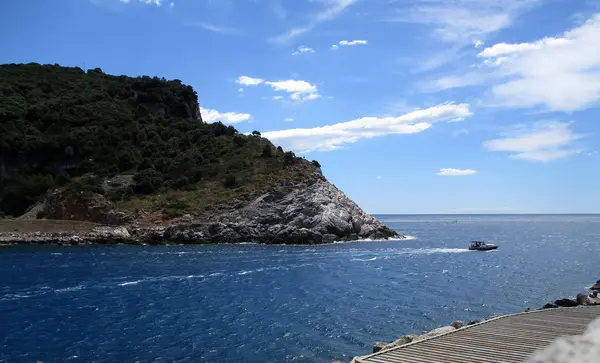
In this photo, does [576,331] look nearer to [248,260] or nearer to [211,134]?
[248,260]

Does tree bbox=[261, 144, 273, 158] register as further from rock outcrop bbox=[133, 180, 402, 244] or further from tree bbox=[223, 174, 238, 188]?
rock outcrop bbox=[133, 180, 402, 244]

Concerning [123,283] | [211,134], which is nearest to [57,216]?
[211,134]

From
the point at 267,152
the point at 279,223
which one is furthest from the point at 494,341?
the point at 267,152

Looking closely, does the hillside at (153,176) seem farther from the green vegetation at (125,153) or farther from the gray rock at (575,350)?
the gray rock at (575,350)

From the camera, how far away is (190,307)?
32375mm

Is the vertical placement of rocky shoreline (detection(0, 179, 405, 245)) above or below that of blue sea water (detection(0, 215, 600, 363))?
above

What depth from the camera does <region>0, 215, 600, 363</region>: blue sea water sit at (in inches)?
926

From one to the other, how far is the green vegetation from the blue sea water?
1015 inches

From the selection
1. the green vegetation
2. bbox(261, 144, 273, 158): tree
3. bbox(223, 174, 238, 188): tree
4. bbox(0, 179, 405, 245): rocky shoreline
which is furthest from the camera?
bbox(261, 144, 273, 158): tree

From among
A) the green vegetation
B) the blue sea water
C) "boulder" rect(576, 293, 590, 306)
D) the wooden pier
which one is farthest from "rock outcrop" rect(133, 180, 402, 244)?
the wooden pier

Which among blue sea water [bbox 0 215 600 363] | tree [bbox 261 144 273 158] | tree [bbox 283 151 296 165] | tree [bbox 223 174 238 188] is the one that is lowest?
blue sea water [bbox 0 215 600 363]

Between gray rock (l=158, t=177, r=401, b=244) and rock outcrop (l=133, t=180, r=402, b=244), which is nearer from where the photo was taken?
rock outcrop (l=133, t=180, r=402, b=244)

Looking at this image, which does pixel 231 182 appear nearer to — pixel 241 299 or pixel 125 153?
pixel 125 153

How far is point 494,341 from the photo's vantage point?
16641mm
